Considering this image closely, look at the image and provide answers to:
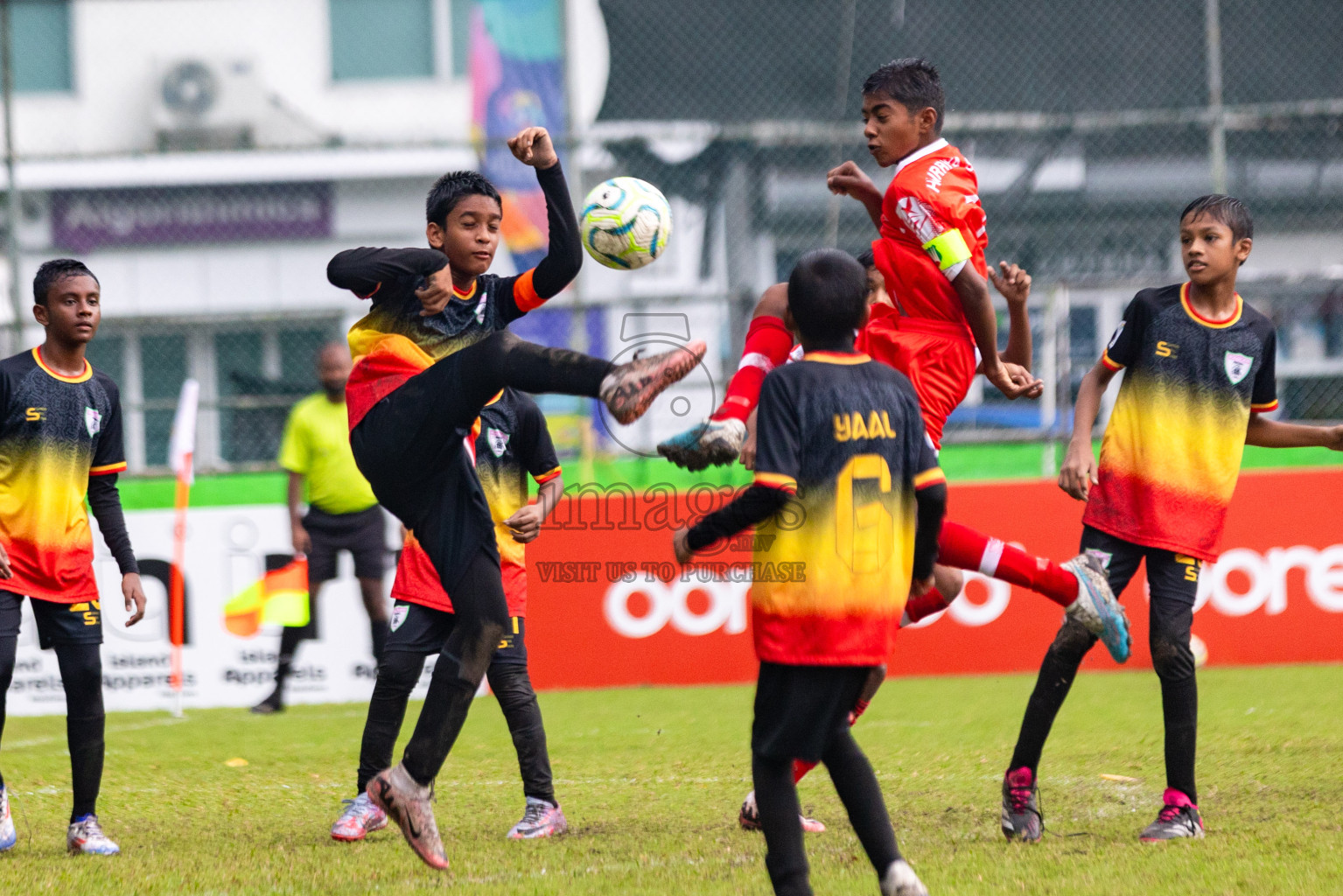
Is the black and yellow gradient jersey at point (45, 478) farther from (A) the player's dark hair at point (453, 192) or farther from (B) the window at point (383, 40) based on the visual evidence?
(B) the window at point (383, 40)

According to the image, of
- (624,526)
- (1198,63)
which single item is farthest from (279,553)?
(1198,63)

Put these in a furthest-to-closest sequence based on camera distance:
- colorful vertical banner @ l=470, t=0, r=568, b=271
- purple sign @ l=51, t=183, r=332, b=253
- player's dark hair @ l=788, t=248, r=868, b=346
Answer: purple sign @ l=51, t=183, r=332, b=253 → colorful vertical banner @ l=470, t=0, r=568, b=271 → player's dark hair @ l=788, t=248, r=868, b=346

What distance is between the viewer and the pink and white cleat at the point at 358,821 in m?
4.92

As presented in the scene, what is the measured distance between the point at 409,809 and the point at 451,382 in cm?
125

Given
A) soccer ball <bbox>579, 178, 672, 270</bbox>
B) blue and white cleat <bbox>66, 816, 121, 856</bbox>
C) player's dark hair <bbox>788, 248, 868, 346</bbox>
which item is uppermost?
soccer ball <bbox>579, 178, 672, 270</bbox>

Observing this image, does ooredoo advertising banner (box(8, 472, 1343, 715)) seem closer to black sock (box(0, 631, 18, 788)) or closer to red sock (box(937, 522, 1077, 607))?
black sock (box(0, 631, 18, 788))

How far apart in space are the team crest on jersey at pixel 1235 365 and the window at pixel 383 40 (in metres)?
17.6

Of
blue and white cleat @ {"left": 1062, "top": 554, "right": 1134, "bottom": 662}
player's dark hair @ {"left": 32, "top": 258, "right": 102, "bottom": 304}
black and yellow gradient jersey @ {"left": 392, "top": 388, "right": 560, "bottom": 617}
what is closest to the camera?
blue and white cleat @ {"left": 1062, "top": 554, "right": 1134, "bottom": 662}

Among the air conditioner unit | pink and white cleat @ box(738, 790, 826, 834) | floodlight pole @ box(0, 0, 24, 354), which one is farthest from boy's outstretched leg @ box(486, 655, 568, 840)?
the air conditioner unit

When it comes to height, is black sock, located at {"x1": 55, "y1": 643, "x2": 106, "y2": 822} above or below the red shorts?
below

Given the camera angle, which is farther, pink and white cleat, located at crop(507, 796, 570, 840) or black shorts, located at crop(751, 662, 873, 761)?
pink and white cleat, located at crop(507, 796, 570, 840)

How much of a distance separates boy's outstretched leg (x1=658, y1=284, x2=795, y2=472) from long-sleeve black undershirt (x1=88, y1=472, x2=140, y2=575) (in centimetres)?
214

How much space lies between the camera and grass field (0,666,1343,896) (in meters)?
4.19

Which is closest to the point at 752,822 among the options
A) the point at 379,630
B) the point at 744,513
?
the point at 744,513
